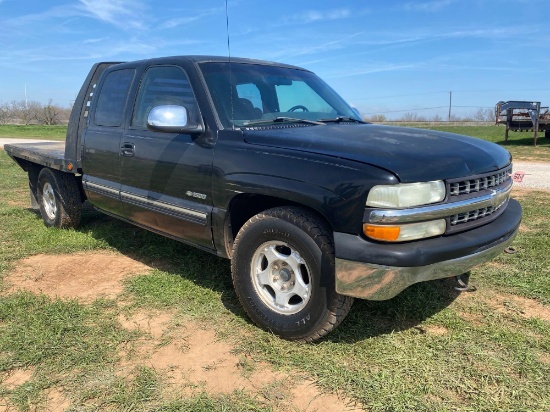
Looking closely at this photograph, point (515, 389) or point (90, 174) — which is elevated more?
point (90, 174)

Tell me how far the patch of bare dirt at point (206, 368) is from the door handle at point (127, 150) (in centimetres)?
158

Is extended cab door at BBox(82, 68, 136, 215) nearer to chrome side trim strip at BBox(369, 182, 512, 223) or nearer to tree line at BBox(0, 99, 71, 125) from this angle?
chrome side trim strip at BBox(369, 182, 512, 223)

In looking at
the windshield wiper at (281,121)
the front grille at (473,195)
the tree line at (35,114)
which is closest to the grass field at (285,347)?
the front grille at (473,195)

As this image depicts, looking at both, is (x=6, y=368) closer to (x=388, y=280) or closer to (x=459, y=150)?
(x=388, y=280)

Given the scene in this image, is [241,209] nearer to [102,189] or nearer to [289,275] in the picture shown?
[289,275]

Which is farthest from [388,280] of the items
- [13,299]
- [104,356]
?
[13,299]

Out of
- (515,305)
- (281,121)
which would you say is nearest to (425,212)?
(281,121)

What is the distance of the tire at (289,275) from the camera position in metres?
2.80

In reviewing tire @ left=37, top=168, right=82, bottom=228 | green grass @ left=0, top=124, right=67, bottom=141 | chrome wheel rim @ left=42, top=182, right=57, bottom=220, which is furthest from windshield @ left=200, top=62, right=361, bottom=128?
green grass @ left=0, top=124, right=67, bottom=141

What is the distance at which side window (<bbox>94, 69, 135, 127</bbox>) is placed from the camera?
4.50 meters

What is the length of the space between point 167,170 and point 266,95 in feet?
3.36

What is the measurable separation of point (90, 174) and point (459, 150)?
3.71 m

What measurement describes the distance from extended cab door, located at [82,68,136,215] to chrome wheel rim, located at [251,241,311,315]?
1.96 metres

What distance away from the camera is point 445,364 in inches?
109
